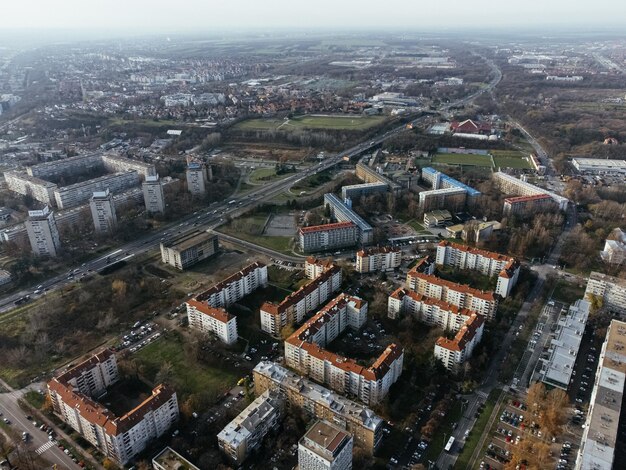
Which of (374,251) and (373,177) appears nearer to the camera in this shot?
(374,251)

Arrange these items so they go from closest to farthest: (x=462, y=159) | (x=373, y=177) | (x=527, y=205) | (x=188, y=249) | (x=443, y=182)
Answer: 1. (x=188, y=249)
2. (x=527, y=205)
3. (x=443, y=182)
4. (x=373, y=177)
5. (x=462, y=159)

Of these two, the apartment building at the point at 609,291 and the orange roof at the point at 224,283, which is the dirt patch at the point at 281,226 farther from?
the apartment building at the point at 609,291

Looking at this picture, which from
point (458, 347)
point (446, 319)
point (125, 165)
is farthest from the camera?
point (125, 165)

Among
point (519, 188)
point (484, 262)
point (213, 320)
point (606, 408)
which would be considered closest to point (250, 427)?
point (213, 320)

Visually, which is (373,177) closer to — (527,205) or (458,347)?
(527,205)

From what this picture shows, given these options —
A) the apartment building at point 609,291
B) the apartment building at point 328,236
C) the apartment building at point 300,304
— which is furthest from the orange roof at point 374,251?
the apartment building at point 609,291

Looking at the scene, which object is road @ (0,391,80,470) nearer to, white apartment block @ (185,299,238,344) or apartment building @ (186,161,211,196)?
white apartment block @ (185,299,238,344)

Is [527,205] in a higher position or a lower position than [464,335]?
lower
